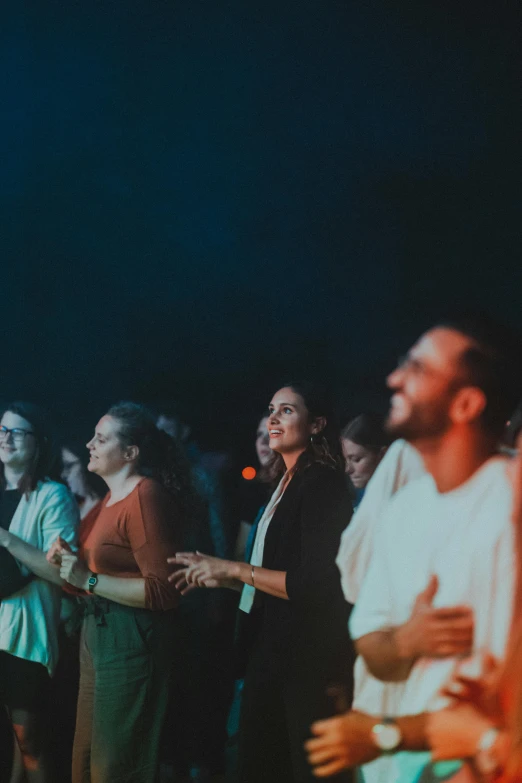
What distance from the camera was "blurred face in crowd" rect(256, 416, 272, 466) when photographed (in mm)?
3049

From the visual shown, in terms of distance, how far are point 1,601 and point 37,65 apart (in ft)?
7.93

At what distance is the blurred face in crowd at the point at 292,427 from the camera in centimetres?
252

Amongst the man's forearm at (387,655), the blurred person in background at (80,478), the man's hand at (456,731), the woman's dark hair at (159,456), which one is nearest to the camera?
the man's hand at (456,731)

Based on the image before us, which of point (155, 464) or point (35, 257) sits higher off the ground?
point (35, 257)

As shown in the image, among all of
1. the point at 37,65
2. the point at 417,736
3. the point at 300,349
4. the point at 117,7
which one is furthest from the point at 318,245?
the point at 417,736

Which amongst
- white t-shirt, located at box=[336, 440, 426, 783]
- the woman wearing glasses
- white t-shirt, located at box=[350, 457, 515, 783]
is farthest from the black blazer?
the woman wearing glasses

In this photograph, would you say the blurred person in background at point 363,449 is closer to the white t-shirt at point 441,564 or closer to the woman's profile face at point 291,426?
the woman's profile face at point 291,426

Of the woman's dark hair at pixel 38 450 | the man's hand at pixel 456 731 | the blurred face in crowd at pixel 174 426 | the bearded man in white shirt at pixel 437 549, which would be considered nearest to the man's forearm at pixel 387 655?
the bearded man in white shirt at pixel 437 549

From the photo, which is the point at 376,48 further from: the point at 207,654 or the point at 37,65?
the point at 207,654

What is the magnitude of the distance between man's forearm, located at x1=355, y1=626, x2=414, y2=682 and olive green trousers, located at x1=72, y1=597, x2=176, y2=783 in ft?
3.11

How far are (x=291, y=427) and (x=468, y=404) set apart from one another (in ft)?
2.53

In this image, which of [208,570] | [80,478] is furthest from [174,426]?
[208,570]

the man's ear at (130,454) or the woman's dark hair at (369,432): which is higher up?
the woman's dark hair at (369,432)

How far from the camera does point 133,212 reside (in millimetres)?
3678
